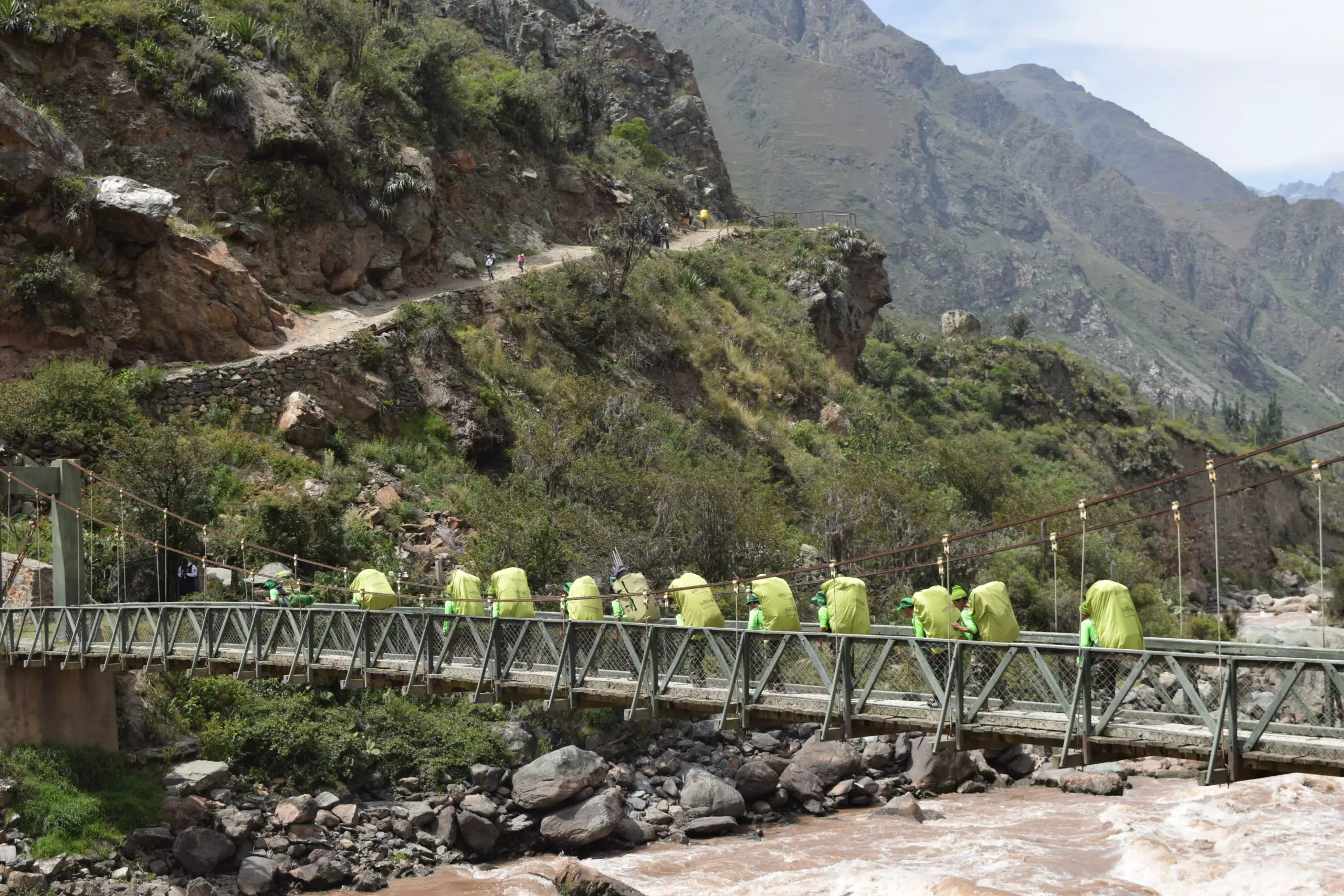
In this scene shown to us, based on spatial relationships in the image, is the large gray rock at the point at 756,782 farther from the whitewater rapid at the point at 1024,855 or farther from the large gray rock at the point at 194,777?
the large gray rock at the point at 194,777

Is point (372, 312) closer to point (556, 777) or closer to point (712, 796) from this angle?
point (556, 777)

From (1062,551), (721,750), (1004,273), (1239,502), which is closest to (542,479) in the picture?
(721,750)

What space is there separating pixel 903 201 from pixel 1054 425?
13430cm

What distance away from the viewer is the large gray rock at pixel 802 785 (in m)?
21.2

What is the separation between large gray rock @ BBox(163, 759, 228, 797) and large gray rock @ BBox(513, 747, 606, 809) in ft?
15.2

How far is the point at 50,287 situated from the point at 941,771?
2158cm

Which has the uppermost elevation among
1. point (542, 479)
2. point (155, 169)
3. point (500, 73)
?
point (500, 73)

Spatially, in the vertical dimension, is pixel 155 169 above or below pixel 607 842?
above

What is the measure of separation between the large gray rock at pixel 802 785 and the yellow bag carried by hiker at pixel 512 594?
7.92 metres

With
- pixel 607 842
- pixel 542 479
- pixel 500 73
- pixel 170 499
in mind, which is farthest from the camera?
pixel 500 73

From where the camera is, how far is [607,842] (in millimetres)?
19266

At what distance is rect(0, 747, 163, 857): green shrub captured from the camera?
55.2ft

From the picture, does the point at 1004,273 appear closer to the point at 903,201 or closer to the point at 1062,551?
the point at 903,201

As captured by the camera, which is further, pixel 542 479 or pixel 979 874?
pixel 542 479
